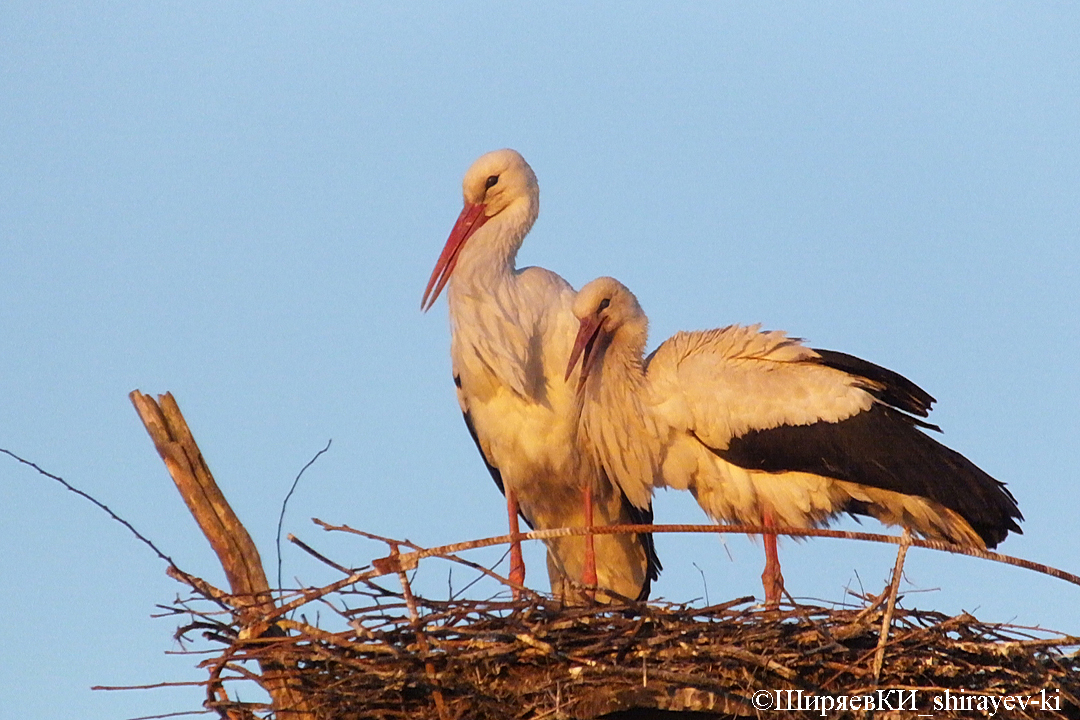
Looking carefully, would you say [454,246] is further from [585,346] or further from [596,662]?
[596,662]

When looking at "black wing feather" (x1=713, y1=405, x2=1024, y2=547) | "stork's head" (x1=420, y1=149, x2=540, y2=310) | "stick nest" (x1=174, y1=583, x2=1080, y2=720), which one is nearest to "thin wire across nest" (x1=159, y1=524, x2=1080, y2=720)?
"stick nest" (x1=174, y1=583, x2=1080, y2=720)

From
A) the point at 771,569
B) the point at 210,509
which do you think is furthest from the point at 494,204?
the point at 210,509

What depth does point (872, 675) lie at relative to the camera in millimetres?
4848

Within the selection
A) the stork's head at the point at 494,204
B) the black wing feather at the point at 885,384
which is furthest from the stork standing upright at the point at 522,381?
the black wing feather at the point at 885,384

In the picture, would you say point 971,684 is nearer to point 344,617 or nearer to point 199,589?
point 344,617

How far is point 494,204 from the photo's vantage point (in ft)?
23.1

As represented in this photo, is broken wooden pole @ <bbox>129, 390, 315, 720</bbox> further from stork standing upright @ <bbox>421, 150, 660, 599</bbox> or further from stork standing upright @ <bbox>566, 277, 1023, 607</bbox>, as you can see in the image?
stork standing upright @ <bbox>566, 277, 1023, 607</bbox>

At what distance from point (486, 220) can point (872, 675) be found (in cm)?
299

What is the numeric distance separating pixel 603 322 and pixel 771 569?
127cm

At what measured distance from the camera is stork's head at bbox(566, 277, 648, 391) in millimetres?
6582

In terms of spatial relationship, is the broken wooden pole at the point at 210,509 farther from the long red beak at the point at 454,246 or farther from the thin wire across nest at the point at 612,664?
the long red beak at the point at 454,246

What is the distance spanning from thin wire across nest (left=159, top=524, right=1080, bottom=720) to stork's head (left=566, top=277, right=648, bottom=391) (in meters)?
1.78

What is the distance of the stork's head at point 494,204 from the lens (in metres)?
6.95

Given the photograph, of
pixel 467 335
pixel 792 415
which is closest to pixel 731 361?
pixel 792 415
